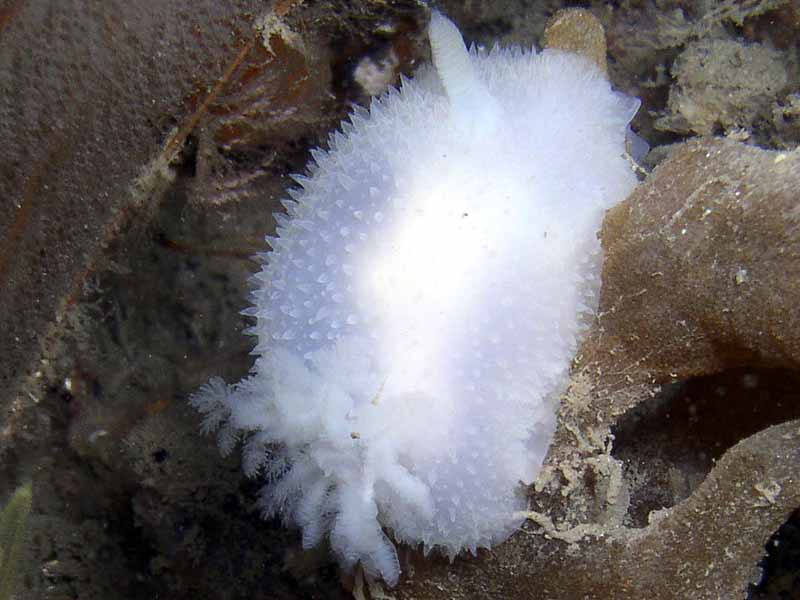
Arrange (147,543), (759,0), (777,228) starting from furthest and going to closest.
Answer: (147,543)
(759,0)
(777,228)

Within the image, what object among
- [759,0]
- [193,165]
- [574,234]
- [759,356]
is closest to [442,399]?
[574,234]

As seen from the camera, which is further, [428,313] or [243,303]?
[243,303]

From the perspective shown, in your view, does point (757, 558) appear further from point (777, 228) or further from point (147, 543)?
point (147, 543)

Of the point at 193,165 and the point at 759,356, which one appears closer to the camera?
the point at 759,356

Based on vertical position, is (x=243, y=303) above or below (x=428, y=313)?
above
